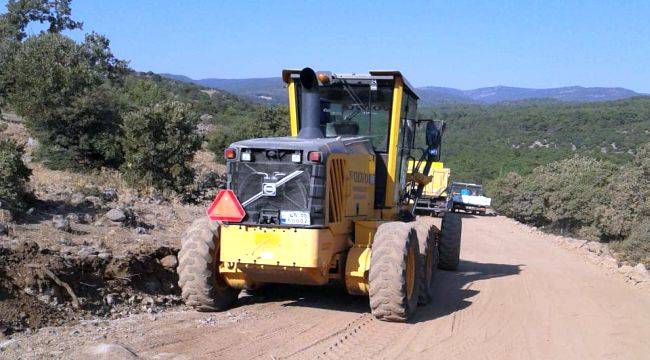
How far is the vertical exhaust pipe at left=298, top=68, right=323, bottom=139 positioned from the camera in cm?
840

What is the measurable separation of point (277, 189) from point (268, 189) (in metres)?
0.10

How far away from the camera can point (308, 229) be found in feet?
23.5

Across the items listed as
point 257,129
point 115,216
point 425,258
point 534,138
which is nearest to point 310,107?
point 425,258

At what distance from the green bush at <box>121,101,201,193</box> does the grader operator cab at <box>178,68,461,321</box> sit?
9680 mm

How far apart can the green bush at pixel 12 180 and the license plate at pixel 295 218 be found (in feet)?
16.9

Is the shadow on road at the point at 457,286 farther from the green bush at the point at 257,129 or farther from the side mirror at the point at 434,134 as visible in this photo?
the green bush at the point at 257,129

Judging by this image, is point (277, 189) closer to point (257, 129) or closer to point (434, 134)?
point (434, 134)

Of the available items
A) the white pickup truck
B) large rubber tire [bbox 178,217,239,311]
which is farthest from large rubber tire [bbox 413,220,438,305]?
the white pickup truck

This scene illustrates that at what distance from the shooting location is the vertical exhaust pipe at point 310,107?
8.40 m

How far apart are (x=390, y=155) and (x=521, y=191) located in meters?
36.5

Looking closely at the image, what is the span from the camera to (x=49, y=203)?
11.6 metres

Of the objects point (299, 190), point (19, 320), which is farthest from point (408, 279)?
point (19, 320)

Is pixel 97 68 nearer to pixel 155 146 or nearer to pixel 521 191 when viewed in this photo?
pixel 155 146

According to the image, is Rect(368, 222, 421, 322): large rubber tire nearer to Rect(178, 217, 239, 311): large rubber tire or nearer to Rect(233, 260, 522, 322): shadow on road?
Rect(233, 260, 522, 322): shadow on road
